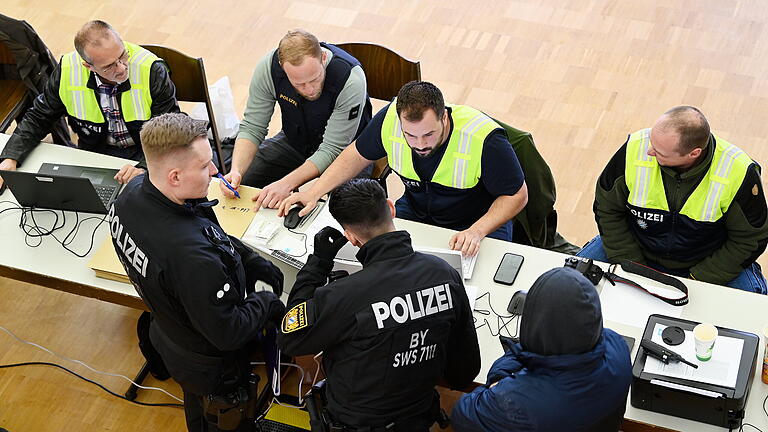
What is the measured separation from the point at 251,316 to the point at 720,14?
4.28 m

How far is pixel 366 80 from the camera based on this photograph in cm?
421

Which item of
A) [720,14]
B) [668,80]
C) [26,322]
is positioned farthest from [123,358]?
[720,14]

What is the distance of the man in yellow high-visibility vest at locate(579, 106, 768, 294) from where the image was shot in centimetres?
323

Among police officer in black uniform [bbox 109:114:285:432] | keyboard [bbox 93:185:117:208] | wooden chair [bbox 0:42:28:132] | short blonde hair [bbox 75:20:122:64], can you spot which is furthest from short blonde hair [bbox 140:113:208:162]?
wooden chair [bbox 0:42:28:132]

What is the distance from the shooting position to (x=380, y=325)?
8.58 feet

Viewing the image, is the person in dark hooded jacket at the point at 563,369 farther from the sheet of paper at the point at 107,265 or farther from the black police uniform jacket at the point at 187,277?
the sheet of paper at the point at 107,265

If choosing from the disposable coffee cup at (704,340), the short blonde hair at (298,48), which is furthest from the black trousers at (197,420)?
the disposable coffee cup at (704,340)

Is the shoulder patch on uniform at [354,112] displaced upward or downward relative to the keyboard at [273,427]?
upward

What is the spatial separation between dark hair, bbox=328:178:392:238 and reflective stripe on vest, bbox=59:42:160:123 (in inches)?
62.8

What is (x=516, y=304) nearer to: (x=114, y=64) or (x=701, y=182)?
(x=701, y=182)

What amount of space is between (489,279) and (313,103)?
1306mm

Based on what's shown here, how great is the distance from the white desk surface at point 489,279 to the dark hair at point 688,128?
19.8 inches

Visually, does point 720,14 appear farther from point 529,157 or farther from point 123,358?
point 123,358

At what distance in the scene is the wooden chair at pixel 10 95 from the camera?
15.4ft
